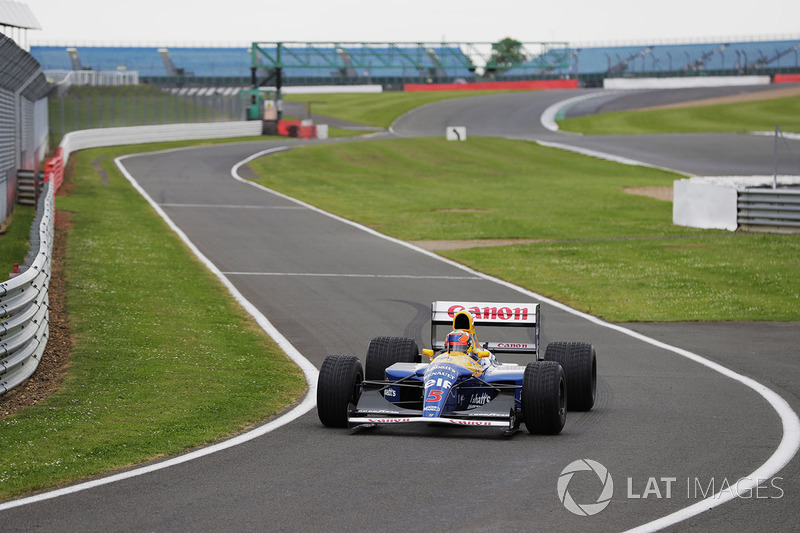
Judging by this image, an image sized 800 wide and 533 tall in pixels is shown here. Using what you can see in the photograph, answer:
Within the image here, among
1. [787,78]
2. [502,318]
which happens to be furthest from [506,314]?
[787,78]

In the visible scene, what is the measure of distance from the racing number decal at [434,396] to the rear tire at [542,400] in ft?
2.38

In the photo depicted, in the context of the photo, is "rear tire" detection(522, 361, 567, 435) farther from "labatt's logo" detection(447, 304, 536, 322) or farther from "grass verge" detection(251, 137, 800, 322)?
"grass verge" detection(251, 137, 800, 322)

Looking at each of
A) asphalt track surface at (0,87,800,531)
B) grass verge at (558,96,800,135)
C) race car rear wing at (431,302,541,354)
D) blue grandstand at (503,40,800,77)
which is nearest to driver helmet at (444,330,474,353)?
asphalt track surface at (0,87,800,531)

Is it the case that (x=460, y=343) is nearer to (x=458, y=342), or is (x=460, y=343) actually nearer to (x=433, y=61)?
(x=458, y=342)

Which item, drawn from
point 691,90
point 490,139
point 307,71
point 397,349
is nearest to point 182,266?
point 397,349

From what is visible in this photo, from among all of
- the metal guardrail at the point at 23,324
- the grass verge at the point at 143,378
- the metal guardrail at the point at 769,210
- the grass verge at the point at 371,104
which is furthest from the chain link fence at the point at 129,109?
the metal guardrail at the point at 23,324

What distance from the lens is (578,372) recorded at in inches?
424

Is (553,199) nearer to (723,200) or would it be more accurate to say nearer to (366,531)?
(723,200)

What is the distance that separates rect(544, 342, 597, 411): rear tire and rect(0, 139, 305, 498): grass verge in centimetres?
274

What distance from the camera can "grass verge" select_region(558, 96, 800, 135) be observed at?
75.2 m

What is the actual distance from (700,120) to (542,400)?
74.0 meters

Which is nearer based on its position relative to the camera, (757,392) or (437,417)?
(437,417)

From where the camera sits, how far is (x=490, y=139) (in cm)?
6681

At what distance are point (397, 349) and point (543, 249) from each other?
15.0 m
